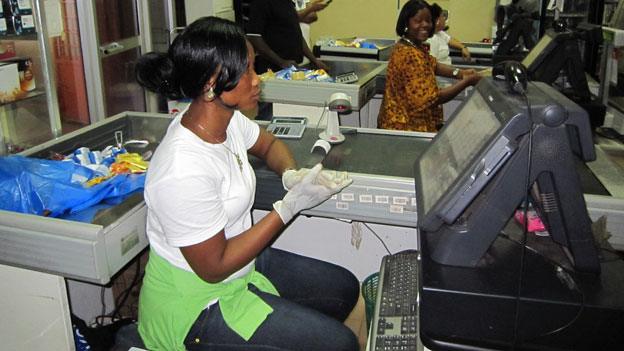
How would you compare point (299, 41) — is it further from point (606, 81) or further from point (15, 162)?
point (15, 162)

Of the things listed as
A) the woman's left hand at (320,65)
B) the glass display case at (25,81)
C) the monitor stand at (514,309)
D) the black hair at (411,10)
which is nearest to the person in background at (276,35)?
the woman's left hand at (320,65)

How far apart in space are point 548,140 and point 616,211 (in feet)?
2.08

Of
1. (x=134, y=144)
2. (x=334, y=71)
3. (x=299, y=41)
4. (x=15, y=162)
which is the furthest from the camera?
(x=299, y=41)

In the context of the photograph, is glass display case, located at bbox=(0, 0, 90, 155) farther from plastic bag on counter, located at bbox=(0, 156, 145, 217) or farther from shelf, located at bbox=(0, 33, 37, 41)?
plastic bag on counter, located at bbox=(0, 156, 145, 217)

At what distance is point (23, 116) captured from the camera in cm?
332

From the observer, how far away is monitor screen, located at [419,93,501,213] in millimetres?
925

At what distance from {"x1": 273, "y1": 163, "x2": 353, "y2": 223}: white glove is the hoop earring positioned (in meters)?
0.30

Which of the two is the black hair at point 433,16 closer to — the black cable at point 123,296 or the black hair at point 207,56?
the black hair at point 207,56

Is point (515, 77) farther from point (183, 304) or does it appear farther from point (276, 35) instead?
point (276, 35)

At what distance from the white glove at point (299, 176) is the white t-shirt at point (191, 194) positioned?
0.45 ft

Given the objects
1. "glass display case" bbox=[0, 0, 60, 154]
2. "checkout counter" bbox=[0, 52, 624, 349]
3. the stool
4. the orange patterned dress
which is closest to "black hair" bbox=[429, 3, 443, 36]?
the orange patterned dress

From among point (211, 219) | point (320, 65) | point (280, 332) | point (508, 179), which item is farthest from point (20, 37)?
point (508, 179)

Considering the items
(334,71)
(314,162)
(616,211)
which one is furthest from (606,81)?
(334,71)

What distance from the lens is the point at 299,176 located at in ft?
4.92
